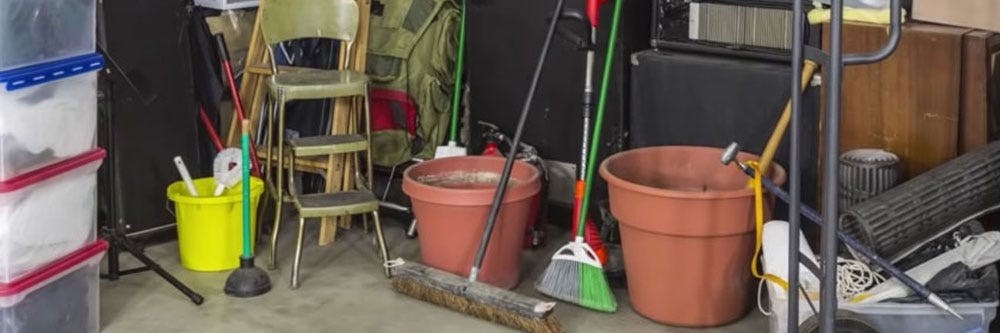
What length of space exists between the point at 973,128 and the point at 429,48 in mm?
1727

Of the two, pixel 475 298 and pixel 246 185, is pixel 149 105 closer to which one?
pixel 246 185

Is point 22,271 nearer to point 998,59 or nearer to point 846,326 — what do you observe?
point 846,326

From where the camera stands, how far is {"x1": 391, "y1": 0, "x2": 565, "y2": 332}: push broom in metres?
3.37

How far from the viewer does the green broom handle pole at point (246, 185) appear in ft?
11.9

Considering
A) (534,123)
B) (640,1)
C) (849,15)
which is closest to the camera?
(849,15)

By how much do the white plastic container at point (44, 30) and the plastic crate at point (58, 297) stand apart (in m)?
0.49

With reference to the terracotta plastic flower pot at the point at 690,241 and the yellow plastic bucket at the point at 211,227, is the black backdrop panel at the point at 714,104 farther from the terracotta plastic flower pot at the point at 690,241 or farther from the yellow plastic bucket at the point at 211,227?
the yellow plastic bucket at the point at 211,227

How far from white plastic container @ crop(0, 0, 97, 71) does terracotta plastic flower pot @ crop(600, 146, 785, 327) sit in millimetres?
1315

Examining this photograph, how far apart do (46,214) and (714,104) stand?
69.3 inches

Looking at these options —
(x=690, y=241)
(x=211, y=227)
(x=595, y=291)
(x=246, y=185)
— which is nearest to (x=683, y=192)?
(x=690, y=241)

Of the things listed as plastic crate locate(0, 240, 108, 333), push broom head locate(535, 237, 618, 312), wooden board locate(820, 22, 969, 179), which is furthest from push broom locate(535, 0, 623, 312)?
plastic crate locate(0, 240, 108, 333)

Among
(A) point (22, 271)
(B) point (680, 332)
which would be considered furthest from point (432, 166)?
(A) point (22, 271)

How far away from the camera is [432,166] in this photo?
3916mm

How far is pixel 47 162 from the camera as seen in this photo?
3189mm
